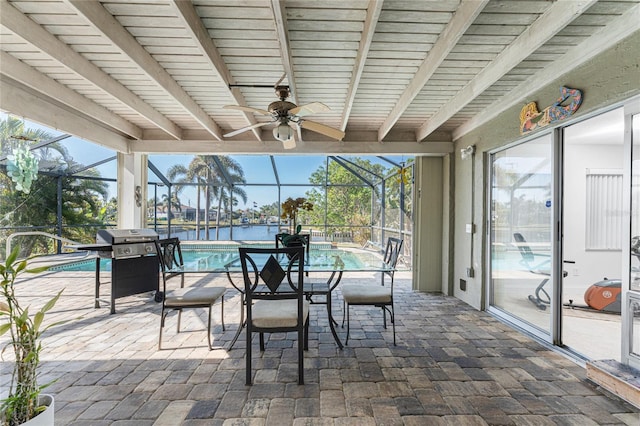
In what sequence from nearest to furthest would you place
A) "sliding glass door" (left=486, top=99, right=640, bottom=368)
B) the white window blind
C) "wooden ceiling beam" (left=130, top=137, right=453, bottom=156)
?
1. "sliding glass door" (left=486, top=99, right=640, bottom=368)
2. the white window blind
3. "wooden ceiling beam" (left=130, top=137, right=453, bottom=156)

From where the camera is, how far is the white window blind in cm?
448

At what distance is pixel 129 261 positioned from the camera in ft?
13.5

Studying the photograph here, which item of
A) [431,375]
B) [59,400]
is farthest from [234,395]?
[431,375]

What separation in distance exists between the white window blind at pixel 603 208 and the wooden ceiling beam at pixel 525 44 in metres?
2.73

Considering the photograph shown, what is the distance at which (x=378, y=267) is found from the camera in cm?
314

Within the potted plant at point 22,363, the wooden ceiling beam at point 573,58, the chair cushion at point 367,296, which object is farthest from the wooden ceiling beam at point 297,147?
the potted plant at point 22,363

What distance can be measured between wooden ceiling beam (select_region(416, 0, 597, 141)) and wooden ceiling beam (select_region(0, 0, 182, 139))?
138 inches

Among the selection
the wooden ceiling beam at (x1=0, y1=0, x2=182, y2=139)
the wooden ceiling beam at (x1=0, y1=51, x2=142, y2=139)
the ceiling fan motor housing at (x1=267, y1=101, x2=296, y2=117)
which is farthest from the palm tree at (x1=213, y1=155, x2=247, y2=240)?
the ceiling fan motor housing at (x1=267, y1=101, x2=296, y2=117)

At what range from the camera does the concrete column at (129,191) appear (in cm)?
503

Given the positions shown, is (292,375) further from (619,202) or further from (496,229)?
(619,202)

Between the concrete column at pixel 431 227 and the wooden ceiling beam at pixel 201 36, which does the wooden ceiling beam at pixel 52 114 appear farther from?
the concrete column at pixel 431 227

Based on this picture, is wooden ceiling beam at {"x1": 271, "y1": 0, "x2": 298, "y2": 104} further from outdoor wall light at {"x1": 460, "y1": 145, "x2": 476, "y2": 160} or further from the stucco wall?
outdoor wall light at {"x1": 460, "y1": 145, "x2": 476, "y2": 160}

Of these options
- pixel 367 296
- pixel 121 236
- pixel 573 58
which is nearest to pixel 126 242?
pixel 121 236

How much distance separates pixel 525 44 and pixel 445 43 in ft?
1.95
